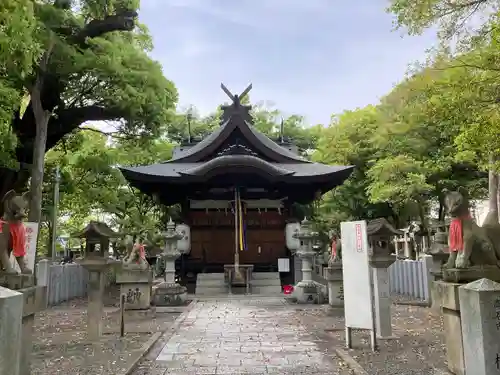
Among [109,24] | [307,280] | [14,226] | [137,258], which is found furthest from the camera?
[307,280]

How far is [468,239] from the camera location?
567cm

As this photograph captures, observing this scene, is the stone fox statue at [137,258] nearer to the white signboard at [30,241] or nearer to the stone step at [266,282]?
the white signboard at [30,241]

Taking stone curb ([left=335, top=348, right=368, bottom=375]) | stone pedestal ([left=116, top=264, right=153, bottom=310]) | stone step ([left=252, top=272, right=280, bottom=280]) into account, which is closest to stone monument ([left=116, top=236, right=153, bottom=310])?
stone pedestal ([left=116, top=264, right=153, bottom=310])

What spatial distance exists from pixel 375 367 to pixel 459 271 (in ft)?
6.66

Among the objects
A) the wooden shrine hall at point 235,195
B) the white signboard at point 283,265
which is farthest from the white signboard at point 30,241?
the white signboard at point 283,265

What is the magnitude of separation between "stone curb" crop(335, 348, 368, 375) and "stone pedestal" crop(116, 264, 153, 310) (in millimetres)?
6563

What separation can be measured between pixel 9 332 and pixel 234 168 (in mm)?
14686

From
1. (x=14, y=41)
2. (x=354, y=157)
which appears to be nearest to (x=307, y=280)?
(x=14, y=41)

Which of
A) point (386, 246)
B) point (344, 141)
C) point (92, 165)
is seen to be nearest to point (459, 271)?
point (386, 246)

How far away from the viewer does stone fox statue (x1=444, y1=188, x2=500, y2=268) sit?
5652 millimetres

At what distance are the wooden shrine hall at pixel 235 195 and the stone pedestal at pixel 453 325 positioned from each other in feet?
42.1

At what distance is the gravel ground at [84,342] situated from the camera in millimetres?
6789

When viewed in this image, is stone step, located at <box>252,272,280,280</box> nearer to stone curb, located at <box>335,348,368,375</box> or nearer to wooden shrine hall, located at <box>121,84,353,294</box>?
wooden shrine hall, located at <box>121,84,353,294</box>

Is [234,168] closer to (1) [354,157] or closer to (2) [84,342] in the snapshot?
(1) [354,157]
